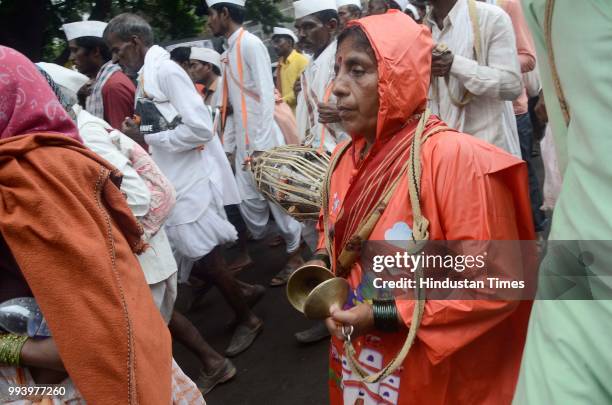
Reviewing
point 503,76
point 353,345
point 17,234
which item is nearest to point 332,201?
point 353,345

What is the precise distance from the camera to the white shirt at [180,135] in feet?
12.4

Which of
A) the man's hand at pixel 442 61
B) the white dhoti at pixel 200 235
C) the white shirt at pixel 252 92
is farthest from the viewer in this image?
the white shirt at pixel 252 92

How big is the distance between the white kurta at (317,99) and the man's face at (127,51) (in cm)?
123

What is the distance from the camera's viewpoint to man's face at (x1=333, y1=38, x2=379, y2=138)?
1.94 metres

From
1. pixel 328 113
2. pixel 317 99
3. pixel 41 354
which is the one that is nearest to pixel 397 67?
pixel 41 354

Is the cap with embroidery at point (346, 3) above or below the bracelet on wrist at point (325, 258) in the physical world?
below

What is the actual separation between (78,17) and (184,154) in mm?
6362

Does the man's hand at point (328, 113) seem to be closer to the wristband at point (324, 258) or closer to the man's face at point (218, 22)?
the wristband at point (324, 258)

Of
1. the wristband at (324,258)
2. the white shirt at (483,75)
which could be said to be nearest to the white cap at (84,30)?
the white shirt at (483,75)

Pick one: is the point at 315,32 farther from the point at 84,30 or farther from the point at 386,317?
the point at 386,317

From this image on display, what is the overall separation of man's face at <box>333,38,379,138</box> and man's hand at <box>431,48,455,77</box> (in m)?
1.01

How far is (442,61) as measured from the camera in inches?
114

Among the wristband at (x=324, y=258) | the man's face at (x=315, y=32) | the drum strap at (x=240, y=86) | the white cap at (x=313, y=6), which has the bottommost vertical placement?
the drum strap at (x=240, y=86)

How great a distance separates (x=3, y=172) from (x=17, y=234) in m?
0.17
